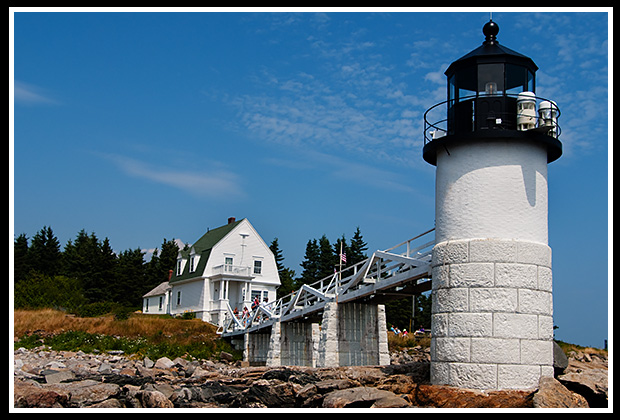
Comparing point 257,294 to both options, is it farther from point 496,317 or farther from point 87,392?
point 496,317

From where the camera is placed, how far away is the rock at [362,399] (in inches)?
511

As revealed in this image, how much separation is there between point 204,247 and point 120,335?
41.2 feet

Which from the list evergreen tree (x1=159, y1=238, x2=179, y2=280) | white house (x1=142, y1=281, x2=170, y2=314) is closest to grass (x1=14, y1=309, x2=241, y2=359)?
white house (x1=142, y1=281, x2=170, y2=314)

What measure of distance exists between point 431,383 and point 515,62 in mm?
7430

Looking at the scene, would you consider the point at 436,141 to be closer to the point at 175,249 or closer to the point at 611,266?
the point at 611,266

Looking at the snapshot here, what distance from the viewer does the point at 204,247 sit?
156 feet

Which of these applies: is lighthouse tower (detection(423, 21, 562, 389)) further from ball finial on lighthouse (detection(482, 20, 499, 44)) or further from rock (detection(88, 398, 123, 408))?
rock (detection(88, 398, 123, 408))

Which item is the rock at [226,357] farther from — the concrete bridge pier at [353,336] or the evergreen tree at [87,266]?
the evergreen tree at [87,266]

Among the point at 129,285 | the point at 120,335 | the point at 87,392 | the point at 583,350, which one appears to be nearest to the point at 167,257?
the point at 129,285

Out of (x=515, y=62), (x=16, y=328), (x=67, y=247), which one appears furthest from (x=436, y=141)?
(x=67, y=247)

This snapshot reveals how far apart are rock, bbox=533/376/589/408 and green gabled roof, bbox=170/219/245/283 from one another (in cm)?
3465

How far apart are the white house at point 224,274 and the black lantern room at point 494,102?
2998cm

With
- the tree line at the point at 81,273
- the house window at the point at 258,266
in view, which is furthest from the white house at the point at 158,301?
the house window at the point at 258,266

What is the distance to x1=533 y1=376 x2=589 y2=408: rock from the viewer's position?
12.4m
